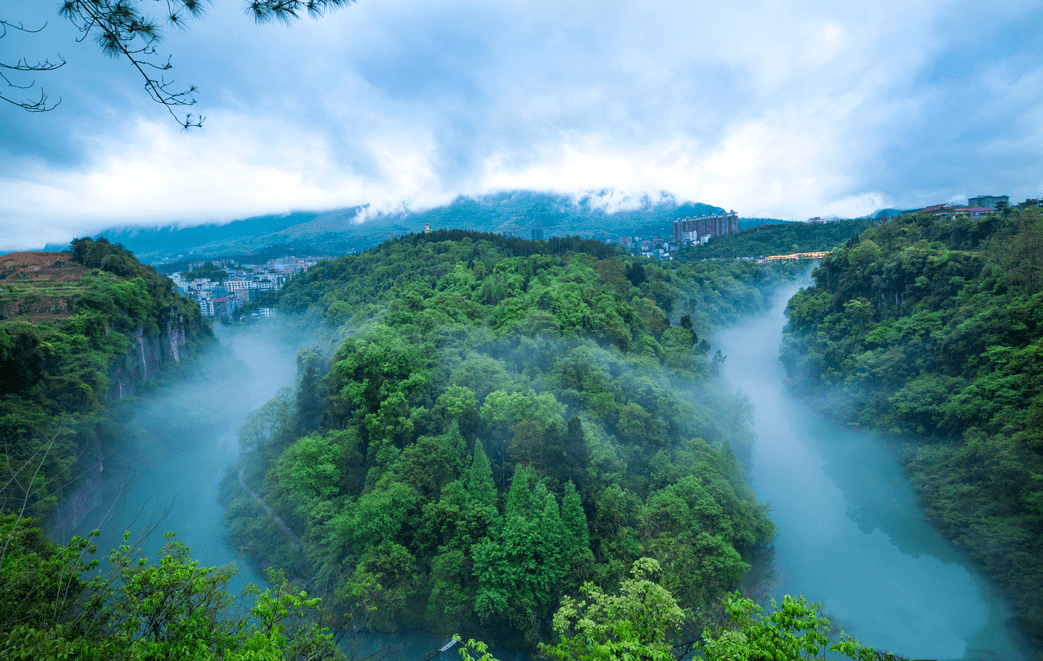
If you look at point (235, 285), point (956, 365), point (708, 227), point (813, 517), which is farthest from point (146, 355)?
point (708, 227)

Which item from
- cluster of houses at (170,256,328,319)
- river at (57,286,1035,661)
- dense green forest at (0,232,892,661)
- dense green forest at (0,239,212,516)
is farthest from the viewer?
cluster of houses at (170,256,328,319)

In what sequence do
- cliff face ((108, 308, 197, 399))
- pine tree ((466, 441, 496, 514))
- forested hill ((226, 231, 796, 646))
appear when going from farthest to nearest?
cliff face ((108, 308, 197, 399))
pine tree ((466, 441, 496, 514))
forested hill ((226, 231, 796, 646))

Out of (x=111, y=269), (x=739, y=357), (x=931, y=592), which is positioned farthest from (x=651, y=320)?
(x=111, y=269)

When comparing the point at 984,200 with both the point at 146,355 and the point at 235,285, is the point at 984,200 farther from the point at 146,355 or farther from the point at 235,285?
the point at 235,285

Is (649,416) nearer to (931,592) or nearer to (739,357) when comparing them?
(931,592)

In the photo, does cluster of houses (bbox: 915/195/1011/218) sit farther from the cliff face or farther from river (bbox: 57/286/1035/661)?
the cliff face

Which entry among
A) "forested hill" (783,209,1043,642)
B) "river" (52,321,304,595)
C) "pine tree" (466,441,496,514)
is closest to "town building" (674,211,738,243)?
"forested hill" (783,209,1043,642)

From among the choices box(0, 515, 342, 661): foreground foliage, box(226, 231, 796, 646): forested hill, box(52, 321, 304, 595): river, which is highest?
box(0, 515, 342, 661): foreground foliage
